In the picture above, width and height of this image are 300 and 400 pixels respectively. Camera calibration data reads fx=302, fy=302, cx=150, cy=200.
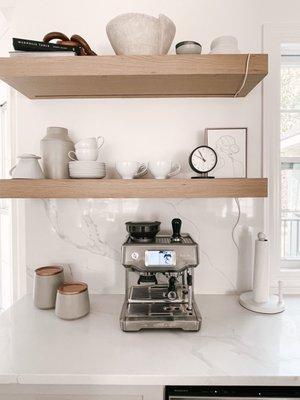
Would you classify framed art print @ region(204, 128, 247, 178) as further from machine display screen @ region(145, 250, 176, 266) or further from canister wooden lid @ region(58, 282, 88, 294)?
canister wooden lid @ region(58, 282, 88, 294)

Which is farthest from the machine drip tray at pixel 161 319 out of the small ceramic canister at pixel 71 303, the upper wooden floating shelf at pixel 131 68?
the upper wooden floating shelf at pixel 131 68

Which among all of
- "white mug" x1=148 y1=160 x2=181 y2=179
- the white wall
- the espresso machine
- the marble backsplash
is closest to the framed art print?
the white wall

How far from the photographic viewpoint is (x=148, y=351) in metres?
1.03

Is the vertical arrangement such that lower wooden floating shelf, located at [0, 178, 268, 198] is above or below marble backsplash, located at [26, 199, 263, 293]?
above

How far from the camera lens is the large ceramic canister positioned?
137cm

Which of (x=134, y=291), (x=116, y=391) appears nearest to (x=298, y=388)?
(x=116, y=391)

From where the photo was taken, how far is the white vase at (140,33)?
1.19 m

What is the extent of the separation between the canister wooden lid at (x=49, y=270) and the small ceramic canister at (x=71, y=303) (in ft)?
0.45

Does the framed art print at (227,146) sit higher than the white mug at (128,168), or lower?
higher

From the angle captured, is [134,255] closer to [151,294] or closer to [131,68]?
[151,294]

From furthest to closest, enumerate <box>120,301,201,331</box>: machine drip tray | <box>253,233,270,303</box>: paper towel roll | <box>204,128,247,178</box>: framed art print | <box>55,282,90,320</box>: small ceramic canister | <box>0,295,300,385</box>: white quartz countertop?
1. <box>204,128,247,178</box>: framed art print
2. <box>253,233,270,303</box>: paper towel roll
3. <box>55,282,90,320</box>: small ceramic canister
4. <box>120,301,201,331</box>: machine drip tray
5. <box>0,295,300,385</box>: white quartz countertop

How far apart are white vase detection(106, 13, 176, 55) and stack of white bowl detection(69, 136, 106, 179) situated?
1.35ft

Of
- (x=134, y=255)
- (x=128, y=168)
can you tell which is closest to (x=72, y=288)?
(x=134, y=255)

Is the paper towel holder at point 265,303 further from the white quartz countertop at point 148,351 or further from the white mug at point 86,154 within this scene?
the white mug at point 86,154
